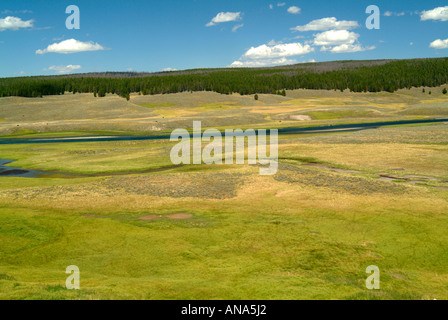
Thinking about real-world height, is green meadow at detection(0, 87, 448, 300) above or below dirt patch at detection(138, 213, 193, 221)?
above

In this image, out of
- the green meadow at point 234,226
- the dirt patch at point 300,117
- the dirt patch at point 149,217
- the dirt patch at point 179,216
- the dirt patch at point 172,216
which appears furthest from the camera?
the dirt patch at point 300,117

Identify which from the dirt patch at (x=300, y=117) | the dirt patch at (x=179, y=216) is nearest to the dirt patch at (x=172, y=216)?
the dirt patch at (x=179, y=216)

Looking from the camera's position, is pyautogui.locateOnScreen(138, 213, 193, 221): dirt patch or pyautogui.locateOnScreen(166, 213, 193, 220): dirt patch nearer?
pyautogui.locateOnScreen(138, 213, 193, 221): dirt patch

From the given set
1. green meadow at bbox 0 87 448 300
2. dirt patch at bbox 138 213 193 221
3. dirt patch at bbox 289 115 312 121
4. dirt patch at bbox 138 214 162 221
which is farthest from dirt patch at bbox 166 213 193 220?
dirt patch at bbox 289 115 312 121

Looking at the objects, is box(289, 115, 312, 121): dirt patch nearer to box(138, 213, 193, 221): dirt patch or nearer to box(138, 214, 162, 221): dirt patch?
box(138, 213, 193, 221): dirt patch

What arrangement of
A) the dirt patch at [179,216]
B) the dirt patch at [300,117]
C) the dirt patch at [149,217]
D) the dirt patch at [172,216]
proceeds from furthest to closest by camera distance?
the dirt patch at [300,117], the dirt patch at [179,216], the dirt patch at [172,216], the dirt patch at [149,217]

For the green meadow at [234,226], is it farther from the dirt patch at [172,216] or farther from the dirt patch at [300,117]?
the dirt patch at [300,117]

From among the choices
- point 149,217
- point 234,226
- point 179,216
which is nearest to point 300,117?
point 179,216

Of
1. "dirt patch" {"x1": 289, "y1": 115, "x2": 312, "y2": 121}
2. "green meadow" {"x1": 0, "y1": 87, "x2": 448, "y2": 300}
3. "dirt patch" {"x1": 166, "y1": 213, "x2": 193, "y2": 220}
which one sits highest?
"dirt patch" {"x1": 289, "y1": 115, "x2": 312, "y2": 121}
